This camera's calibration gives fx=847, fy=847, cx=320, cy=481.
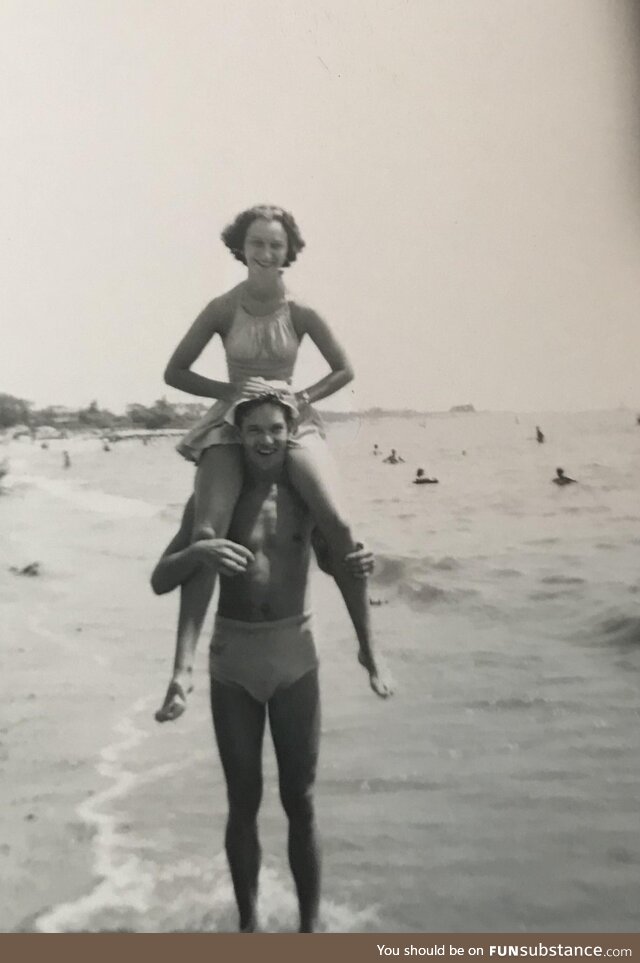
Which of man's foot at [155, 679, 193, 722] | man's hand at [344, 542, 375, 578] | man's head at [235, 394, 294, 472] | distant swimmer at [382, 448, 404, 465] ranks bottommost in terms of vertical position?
man's foot at [155, 679, 193, 722]

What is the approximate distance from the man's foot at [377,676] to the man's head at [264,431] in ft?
1.07

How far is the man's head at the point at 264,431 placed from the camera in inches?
50.0

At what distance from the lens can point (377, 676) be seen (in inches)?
51.3

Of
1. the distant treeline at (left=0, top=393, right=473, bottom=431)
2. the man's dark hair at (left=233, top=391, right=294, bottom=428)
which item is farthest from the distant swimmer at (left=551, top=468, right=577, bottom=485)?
the man's dark hair at (left=233, top=391, right=294, bottom=428)

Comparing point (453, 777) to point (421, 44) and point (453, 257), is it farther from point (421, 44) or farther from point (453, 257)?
point (421, 44)

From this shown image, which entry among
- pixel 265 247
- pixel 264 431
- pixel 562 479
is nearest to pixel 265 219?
pixel 265 247

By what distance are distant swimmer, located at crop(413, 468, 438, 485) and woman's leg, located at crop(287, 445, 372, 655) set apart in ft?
0.50

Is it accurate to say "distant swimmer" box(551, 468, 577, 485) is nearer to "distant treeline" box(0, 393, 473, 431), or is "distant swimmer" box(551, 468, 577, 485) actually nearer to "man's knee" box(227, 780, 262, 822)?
"distant treeline" box(0, 393, 473, 431)

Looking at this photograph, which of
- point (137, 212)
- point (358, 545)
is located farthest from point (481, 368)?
point (137, 212)

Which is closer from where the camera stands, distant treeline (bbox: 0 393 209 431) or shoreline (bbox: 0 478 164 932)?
shoreline (bbox: 0 478 164 932)

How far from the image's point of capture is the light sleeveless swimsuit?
1308mm

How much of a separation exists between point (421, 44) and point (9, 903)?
152 centimetres

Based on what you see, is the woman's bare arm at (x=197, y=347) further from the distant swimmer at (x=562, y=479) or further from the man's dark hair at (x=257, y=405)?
the distant swimmer at (x=562, y=479)

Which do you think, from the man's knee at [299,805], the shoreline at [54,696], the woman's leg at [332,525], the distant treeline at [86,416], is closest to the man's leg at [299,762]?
the man's knee at [299,805]
